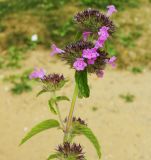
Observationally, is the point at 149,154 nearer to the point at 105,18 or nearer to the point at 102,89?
the point at 102,89

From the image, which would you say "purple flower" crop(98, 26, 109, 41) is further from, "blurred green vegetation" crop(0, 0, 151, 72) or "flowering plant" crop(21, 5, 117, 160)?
"blurred green vegetation" crop(0, 0, 151, 72)

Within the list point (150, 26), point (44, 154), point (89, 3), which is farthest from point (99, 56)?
point (89, 3)

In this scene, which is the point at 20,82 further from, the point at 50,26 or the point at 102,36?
the point at 102,36

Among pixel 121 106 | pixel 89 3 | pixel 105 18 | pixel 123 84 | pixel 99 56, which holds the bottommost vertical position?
pixel 99 56

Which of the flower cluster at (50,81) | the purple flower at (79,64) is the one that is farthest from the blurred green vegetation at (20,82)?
the purple flower at (79,64)

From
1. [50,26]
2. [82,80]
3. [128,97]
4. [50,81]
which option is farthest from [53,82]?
[50,26]

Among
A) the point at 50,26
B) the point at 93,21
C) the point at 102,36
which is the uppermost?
the point at 50,26
